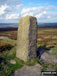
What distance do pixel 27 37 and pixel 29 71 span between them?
244 cm

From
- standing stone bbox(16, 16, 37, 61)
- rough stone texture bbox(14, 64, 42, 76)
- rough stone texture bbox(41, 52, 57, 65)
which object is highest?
standing stone bbox(16, 16, 37, 61)

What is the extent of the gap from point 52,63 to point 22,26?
11.6 ft

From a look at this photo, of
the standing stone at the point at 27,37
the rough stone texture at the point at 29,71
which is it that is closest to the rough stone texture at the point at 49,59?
the standing stone at the point at 27,37

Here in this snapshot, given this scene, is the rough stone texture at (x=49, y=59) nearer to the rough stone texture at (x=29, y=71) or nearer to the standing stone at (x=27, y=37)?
the standing stone at (x=27, y=37)

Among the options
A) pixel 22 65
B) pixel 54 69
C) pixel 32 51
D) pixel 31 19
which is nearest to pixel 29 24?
pixel 31 19

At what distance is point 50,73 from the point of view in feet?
24.7

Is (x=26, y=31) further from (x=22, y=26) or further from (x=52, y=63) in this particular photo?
(x=52, y=63)

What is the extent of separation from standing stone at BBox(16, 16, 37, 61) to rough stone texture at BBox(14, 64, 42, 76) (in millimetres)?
1112

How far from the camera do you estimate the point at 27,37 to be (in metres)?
9.11

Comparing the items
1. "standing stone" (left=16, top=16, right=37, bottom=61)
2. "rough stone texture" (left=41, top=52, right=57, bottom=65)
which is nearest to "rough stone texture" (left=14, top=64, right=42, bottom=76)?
"standing stone" (left=16, top=16, right=37, bottom=61)

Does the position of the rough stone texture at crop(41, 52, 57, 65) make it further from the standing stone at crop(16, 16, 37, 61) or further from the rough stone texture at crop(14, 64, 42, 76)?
the rough stone texture at crop(14, 64, 42, 76)

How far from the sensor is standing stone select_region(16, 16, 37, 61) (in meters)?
9.06

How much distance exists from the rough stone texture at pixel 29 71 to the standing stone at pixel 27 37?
1112 mm

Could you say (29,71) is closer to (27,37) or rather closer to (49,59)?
(27,37)
